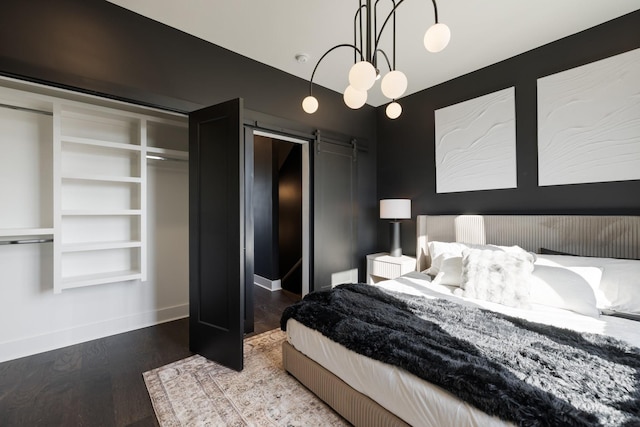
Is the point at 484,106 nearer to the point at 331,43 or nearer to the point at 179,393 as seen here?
the point at 331,43

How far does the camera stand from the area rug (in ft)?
5.46

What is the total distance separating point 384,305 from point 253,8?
2522 mm

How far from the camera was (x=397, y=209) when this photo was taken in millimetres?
3543

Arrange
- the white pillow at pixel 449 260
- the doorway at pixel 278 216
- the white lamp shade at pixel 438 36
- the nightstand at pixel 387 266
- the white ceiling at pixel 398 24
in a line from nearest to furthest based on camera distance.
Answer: the white lamp shade at pixel 438 36, the white ceiling at pixel 398 24, the white pillow at pixel 449 260, the nightstand at pixel 387 266, the doorway at pixel 278 216

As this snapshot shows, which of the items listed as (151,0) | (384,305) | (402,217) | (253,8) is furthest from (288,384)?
(151,0)

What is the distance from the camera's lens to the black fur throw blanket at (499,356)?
3.18ft

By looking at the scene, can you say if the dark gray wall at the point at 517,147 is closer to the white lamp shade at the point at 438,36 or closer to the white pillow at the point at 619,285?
the white pillow at the point at 619,285

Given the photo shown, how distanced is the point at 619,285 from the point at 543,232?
0.77 m

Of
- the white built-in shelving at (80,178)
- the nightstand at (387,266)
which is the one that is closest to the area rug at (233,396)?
the white built-in shelving at (80,178)

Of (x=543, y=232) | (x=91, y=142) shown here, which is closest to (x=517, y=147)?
(x=543, y=232)

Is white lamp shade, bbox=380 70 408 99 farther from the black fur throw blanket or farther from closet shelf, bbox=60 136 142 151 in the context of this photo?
closet shelf, bbox=60 136 142 151

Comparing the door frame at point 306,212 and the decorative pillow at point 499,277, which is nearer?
the decorative pillow at point 499,277

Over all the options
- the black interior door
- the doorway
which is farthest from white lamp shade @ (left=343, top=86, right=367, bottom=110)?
the doorway

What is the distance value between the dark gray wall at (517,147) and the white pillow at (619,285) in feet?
2.06
